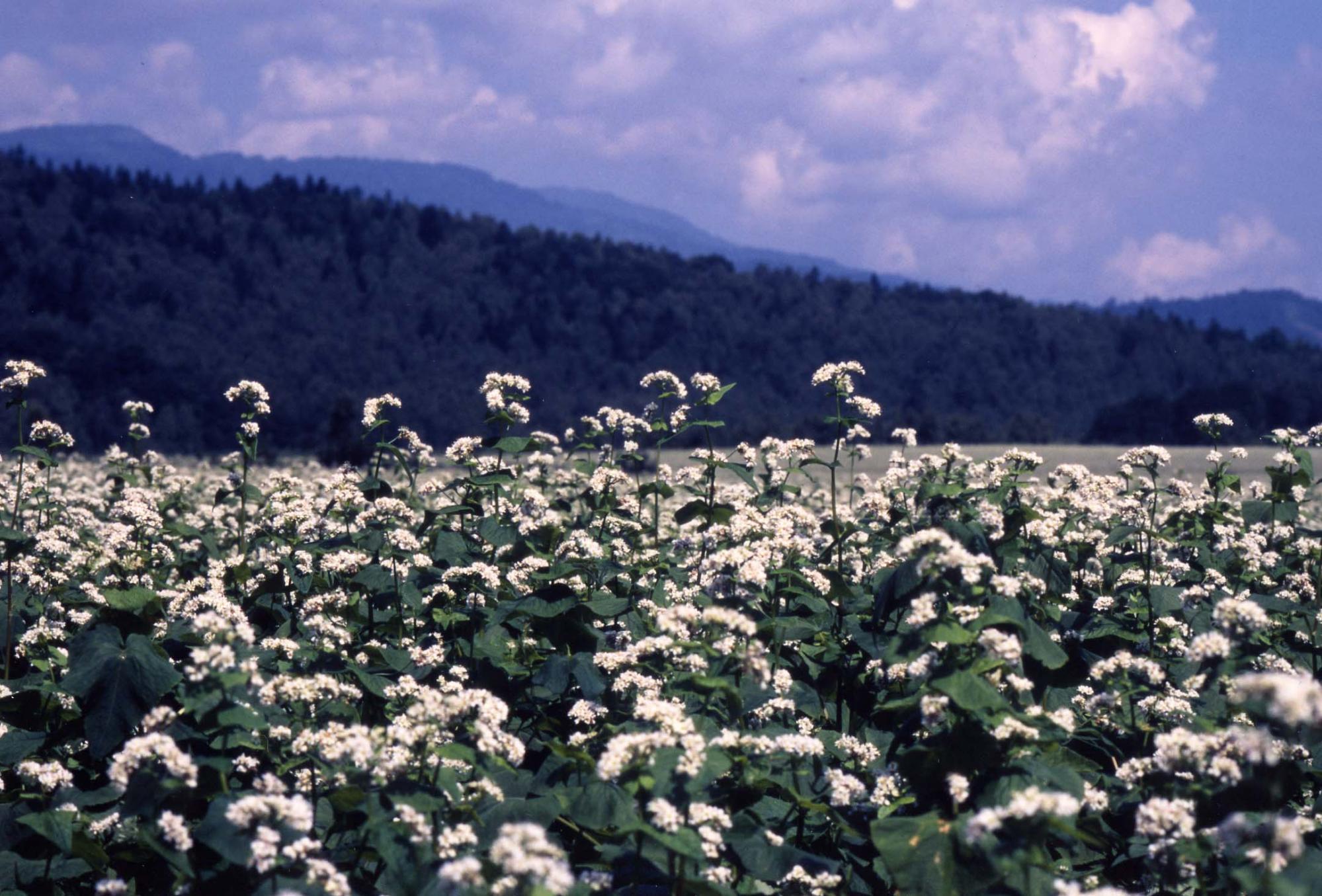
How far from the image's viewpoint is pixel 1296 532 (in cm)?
773

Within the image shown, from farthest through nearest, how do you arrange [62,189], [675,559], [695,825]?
1. [62,189]
2. [675,559]
3. [695,825]

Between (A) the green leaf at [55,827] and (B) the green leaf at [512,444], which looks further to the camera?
A: (B) the green leaf at [512,444]

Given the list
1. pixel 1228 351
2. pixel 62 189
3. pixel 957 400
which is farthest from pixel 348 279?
pixel 1228 351

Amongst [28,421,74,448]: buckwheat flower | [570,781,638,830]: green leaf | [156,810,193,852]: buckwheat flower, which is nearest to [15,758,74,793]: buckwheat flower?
[156,810,193,852]: buckwheat flower

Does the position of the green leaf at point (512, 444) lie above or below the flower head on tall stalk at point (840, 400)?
below

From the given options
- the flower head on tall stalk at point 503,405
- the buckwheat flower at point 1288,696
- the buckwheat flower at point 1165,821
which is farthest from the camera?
the flower head on tall stalk at point 503,405

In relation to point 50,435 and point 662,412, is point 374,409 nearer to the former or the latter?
point 662,412

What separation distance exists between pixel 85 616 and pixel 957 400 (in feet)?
292

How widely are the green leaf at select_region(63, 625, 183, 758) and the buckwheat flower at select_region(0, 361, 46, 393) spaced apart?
2.36 metres

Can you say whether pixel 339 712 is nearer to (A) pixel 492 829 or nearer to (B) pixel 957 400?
(A) pixel 492 829

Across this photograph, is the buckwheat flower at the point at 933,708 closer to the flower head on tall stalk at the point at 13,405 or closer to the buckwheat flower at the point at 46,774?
the buckwheat flower at the point at 46,774

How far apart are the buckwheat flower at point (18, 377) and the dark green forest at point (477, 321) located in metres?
54.4

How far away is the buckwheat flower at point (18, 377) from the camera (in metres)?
6.60

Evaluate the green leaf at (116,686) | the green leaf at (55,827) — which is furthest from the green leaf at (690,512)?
the green leaf at (55,827)
